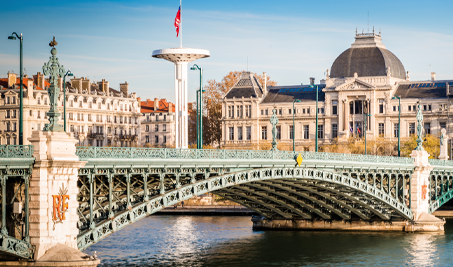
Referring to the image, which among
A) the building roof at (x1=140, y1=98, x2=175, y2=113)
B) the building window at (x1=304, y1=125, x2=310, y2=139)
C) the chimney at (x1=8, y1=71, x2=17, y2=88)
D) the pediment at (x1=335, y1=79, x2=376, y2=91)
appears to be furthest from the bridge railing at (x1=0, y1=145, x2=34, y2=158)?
the building roof at (x1=140, y1=98, x2=175, y2=113)

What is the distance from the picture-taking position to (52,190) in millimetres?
35781

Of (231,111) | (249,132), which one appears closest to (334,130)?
(249,132)

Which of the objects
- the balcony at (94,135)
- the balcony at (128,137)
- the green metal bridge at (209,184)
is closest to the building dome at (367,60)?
the balcony at (128,137)

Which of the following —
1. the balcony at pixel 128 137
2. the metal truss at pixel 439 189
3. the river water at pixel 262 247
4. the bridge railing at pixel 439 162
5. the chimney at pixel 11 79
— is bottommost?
the river water at pixel 262 247

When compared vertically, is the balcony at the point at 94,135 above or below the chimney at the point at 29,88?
below

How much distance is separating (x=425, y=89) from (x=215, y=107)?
127 feet

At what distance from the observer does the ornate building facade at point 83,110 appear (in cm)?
11312

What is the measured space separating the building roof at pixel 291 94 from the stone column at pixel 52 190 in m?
115

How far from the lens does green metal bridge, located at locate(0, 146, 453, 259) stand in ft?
119

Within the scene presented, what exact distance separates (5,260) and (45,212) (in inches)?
107

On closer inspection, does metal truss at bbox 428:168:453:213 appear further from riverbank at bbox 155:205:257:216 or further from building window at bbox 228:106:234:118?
building window at bbox 228:106:234:118

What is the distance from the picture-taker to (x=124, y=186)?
41938 millimetres

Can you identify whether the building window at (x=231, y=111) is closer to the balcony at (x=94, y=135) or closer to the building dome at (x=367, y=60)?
the building dome at (x=367, y=60)

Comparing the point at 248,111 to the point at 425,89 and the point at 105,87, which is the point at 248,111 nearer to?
the point at 105,87
